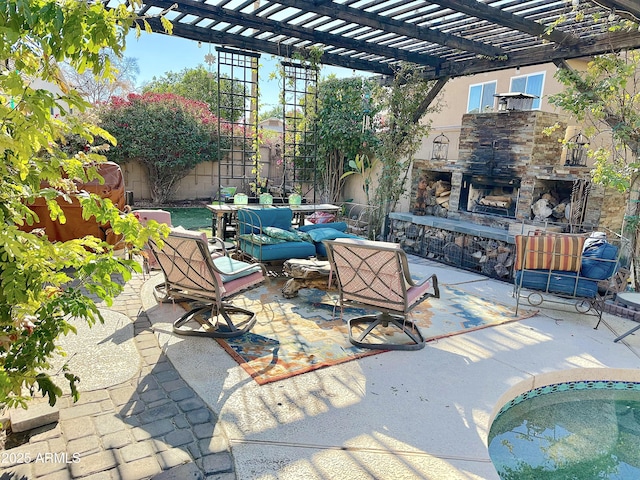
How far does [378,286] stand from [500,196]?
5748mm

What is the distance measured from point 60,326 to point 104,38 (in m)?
1.18

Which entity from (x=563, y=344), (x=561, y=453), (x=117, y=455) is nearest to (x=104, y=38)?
(x=117, y=455)

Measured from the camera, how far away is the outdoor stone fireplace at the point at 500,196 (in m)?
7.19

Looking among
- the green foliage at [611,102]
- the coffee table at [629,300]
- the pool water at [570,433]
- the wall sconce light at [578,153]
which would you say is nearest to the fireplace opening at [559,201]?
the wall sconce light at [578,153]

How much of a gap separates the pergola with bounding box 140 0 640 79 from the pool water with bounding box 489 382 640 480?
3.69m

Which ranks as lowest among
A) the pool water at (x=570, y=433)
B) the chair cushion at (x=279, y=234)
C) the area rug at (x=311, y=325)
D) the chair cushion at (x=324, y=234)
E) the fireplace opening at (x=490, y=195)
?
the pool water at (x=570, y=433)

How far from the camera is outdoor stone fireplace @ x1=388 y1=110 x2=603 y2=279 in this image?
7.19 m

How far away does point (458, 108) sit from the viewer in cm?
1202

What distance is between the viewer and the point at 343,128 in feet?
38.7

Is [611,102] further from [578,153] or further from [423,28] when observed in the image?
[423,28]

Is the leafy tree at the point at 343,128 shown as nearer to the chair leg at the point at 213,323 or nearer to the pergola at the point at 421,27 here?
the pergola at the point at 421,27

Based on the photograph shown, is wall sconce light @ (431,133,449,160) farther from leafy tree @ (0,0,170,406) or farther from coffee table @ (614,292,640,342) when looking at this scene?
leafy tree @ (0,0,170,406)

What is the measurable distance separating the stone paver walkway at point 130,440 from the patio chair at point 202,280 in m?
0.91

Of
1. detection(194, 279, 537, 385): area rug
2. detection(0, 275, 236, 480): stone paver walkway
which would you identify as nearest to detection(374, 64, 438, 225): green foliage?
detection(194, 279, 537, 385): area rug
